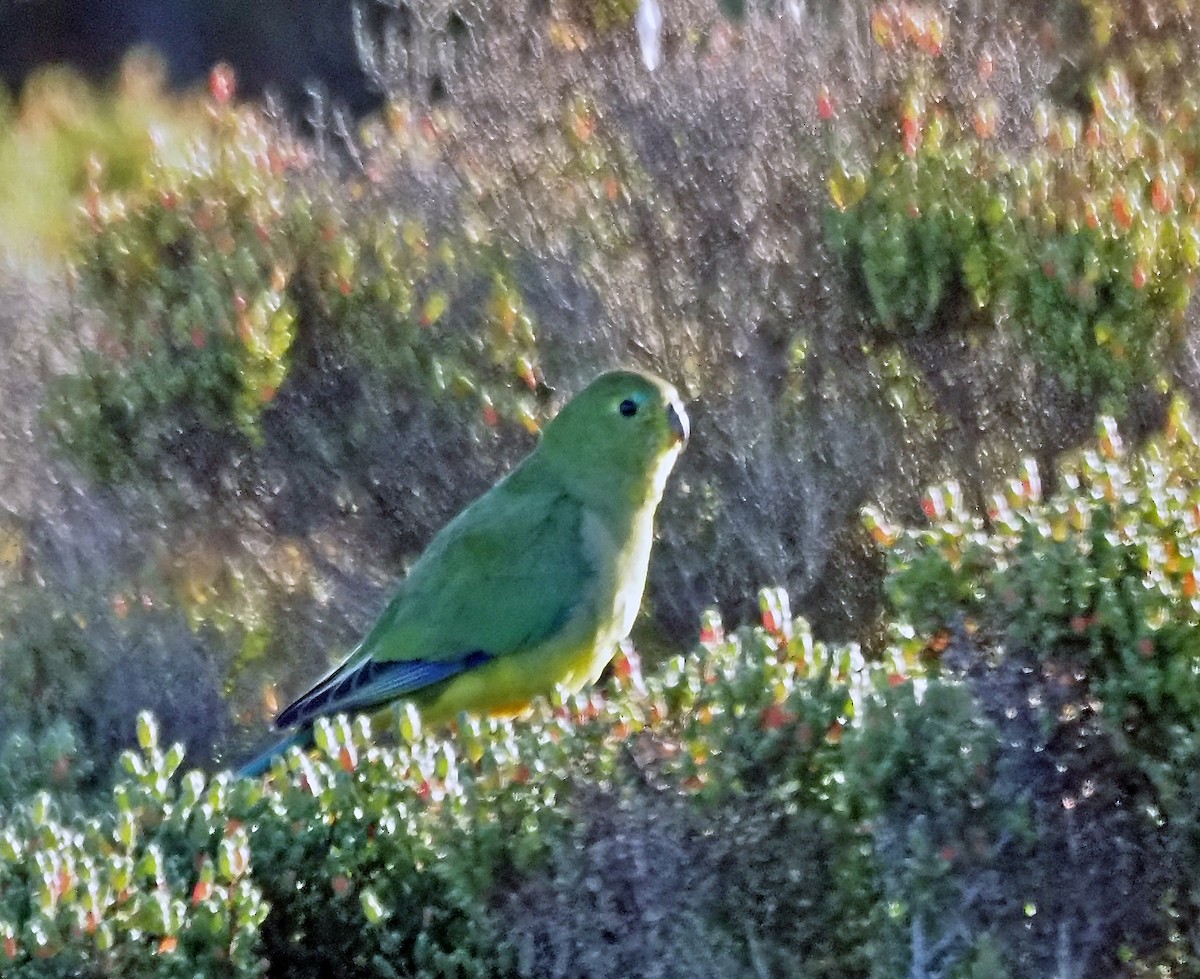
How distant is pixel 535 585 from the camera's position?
13.8ft

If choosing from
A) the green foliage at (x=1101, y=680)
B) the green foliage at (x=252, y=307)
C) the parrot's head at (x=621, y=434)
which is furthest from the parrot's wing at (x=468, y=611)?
the green foliage at (x=1101, y=680)

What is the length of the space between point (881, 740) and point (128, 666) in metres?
3.30

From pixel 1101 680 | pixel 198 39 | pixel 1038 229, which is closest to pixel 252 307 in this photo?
pixel 1038 229

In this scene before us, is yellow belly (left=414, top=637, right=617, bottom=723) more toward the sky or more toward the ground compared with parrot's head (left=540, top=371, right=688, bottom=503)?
more toward the ground

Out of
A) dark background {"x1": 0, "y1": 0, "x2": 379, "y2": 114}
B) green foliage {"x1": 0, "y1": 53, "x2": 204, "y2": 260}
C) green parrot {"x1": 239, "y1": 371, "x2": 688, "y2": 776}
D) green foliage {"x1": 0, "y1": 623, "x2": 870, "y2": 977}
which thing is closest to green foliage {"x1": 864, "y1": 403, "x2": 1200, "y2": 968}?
green foliage {"x1": 0, "y1": 623, "x2": 870, "y2": 977}

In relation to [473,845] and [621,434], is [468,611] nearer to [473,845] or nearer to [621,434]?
[621,434]

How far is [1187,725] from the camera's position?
104 inches

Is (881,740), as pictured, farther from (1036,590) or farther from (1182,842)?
(1182,842)

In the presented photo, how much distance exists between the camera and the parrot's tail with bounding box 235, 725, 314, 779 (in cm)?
396

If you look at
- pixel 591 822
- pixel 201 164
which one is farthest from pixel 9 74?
pixel 591 822

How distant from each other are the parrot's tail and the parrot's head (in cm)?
98

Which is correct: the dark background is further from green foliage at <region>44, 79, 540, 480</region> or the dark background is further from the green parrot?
the green parrot

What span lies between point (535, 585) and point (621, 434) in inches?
19.1

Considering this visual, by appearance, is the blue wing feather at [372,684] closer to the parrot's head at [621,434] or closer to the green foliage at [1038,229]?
the parrot's head at [621,434]
